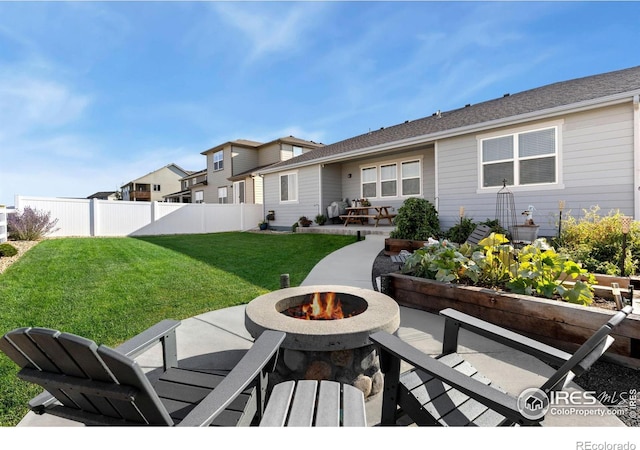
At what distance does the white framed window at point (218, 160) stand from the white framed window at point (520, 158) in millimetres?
18834

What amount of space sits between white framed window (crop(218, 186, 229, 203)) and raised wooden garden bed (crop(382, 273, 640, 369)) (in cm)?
2009

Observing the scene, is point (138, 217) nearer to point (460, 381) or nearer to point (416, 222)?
point (416, 222)

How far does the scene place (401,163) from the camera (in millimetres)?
11953

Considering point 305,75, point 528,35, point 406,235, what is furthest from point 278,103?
point 528,35

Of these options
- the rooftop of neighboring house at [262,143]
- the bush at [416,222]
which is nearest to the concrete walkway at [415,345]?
the bush at [416,222]

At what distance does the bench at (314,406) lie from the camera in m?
1.46

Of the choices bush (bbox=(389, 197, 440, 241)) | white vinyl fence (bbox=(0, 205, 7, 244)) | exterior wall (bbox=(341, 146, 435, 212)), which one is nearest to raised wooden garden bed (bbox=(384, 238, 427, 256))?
bush (bbox=(389, 197, 440, 241))

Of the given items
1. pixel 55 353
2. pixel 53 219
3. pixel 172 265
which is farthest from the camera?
pixel 53 219

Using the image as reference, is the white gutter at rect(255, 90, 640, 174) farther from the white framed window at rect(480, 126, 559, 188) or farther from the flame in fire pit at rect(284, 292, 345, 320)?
the flame in fire pit at rect(284, 292, 345, 320)

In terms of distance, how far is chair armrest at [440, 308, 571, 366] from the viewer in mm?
1867

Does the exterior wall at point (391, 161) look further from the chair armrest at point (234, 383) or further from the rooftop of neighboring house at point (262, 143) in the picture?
the chair armrest at point (234, 383)

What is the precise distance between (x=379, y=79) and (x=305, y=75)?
2.11 m

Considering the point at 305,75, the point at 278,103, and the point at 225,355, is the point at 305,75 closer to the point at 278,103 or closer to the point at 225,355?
the point at 278,103

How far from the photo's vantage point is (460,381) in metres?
1.45
